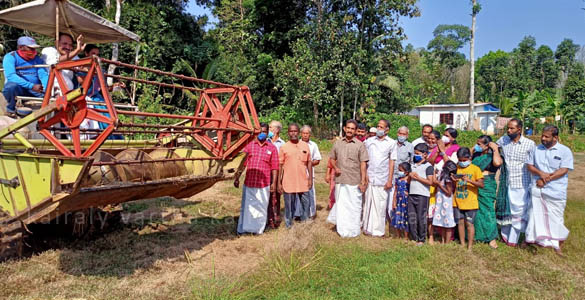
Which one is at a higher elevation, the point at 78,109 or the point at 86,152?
the point at 78,109

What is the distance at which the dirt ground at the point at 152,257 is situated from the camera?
3865 mm

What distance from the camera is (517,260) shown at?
482 centimetres

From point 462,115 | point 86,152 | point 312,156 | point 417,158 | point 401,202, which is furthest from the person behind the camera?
point 462,115

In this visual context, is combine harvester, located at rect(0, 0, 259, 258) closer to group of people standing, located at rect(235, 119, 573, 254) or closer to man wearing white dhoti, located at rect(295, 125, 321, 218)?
group of people standing, located at rect(235, 119, 573, 254)

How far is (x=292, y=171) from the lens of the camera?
6117 millimetres

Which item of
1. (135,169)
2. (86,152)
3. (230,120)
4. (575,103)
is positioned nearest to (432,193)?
(230,120)

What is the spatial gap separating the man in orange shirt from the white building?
27715 millimetres

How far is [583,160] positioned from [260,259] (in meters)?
17.9

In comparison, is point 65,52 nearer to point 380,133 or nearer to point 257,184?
point 257,184

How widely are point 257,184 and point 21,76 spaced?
359 cm

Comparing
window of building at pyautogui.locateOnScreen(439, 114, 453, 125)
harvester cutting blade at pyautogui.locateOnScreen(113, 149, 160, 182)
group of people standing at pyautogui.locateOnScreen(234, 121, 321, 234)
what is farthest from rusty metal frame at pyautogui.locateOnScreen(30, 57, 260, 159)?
window of building at pyautogui.locateOnScreen(439, 114, 453, 125)

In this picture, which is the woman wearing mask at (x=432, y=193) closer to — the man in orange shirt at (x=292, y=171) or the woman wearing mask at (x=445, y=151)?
the woman wearing mask at (x=445, y=151)

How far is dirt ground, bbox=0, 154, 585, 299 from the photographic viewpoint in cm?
387

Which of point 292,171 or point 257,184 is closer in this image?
point 257,184
